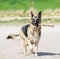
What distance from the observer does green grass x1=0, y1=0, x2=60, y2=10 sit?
3378 cm

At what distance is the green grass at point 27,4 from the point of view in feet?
111

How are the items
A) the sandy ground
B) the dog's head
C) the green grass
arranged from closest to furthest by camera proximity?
the dog's head, the sandy ground, the green grass

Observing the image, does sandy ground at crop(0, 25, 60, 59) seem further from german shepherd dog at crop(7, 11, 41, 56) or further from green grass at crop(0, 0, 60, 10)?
green grass at crop(0, 0, 60, 10)

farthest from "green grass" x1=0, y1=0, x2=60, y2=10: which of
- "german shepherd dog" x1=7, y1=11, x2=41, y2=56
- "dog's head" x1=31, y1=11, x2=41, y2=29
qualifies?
"dog's head" x1=31, y1=11, x2=41, y2=29

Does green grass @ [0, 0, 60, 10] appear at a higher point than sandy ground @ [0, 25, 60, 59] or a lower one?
lower

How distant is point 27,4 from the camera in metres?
35.8

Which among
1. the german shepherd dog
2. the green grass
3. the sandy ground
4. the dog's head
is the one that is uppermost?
the dog's head

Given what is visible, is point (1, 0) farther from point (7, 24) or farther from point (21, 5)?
point (7, 24)

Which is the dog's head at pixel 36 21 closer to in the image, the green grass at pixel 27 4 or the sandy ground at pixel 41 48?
the sandy ground at pixel 41 48

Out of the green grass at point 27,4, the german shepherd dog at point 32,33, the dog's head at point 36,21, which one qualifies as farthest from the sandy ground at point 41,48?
the green grass at point 27,4

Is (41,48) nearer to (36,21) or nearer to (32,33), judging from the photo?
(32,33)

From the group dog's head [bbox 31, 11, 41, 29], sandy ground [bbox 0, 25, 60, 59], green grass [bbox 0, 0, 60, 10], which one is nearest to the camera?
dog's head [bbox 31, 11, 41, 29]

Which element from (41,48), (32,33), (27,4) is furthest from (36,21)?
(27,4)

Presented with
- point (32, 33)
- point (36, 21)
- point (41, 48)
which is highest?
point (36, 21)
